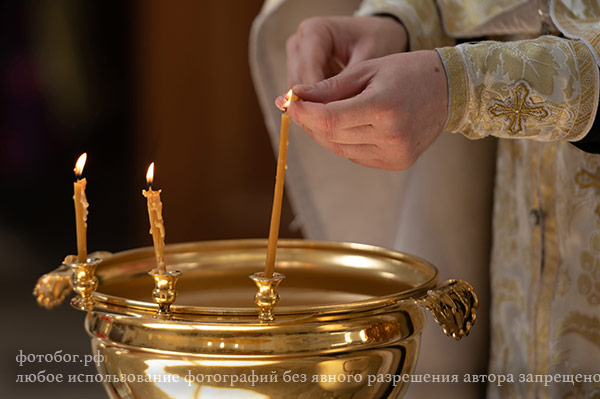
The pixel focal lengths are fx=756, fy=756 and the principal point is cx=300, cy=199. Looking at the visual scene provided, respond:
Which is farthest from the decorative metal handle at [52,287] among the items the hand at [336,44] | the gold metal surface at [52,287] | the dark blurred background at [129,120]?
the dark blurred background at [129,120]

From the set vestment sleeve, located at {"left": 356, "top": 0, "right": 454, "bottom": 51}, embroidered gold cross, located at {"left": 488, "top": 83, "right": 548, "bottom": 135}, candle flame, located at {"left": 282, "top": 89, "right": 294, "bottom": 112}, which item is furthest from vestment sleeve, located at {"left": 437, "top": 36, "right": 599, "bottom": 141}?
vestment sleeve, located at {"left": 356, "top": 0, "right": 454, "bottom": 51}

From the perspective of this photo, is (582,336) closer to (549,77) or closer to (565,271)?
(565,271)

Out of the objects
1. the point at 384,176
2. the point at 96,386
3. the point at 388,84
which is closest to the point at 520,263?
the point at 384,176

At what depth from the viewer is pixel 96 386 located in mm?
1575

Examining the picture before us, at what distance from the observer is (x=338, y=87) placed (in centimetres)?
48

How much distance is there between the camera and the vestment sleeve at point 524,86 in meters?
0.50

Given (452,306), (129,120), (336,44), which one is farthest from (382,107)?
(129,120)

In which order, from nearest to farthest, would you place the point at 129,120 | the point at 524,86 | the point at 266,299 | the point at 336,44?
1. the point at 266,299
2. the point at 524,86
3. the point at 336,44
4. the point at 129,120

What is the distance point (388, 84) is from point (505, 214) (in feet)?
1.09

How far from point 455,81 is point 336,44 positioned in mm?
204

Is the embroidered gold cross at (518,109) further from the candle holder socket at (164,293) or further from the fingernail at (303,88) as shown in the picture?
the candle holder socket at (164,293)

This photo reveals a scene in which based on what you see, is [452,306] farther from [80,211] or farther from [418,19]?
[418,19]

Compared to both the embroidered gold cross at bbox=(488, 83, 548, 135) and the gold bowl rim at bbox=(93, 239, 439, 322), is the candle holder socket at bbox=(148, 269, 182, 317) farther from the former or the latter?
the embroidered gold cross at bbox=(488, 83, 548, 135)

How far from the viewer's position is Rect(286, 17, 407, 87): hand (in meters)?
0.64
